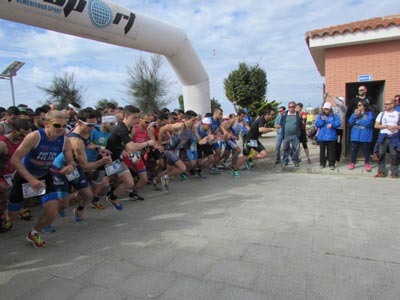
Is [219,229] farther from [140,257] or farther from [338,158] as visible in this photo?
[338,158]

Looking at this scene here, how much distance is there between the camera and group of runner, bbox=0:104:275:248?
358 centimetres

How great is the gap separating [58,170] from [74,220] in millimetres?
1104

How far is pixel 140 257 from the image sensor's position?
3.19 meters

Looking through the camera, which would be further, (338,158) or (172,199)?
(338,158)

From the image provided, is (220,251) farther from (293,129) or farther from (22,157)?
(293,129)

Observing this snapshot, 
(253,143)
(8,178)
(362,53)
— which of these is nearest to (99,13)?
(8,178)

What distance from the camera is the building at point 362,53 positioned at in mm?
8078

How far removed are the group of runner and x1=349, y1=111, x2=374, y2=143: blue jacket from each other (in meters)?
2.30

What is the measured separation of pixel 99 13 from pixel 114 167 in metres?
3.75

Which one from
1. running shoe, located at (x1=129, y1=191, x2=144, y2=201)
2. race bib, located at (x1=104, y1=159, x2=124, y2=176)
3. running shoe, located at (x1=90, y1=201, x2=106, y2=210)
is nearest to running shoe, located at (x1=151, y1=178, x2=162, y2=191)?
running shoe, located at (x1=129, y1=191, x2=144, y2=201)

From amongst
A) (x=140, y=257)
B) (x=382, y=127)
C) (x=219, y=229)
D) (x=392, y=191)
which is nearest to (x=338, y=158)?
(x=382, y=127)

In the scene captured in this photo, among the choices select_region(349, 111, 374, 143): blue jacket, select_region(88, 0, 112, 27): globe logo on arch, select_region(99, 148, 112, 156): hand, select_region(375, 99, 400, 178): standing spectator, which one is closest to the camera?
select_region(99, 148, 112, 156): hand

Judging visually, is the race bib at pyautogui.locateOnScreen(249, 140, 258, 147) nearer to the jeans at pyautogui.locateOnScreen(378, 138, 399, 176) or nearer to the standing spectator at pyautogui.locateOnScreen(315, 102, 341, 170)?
the standing spectator at pyautogui.locateOnScreen(315, 102, 341, 170)

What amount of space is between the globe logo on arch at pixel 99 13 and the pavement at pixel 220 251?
411cm
